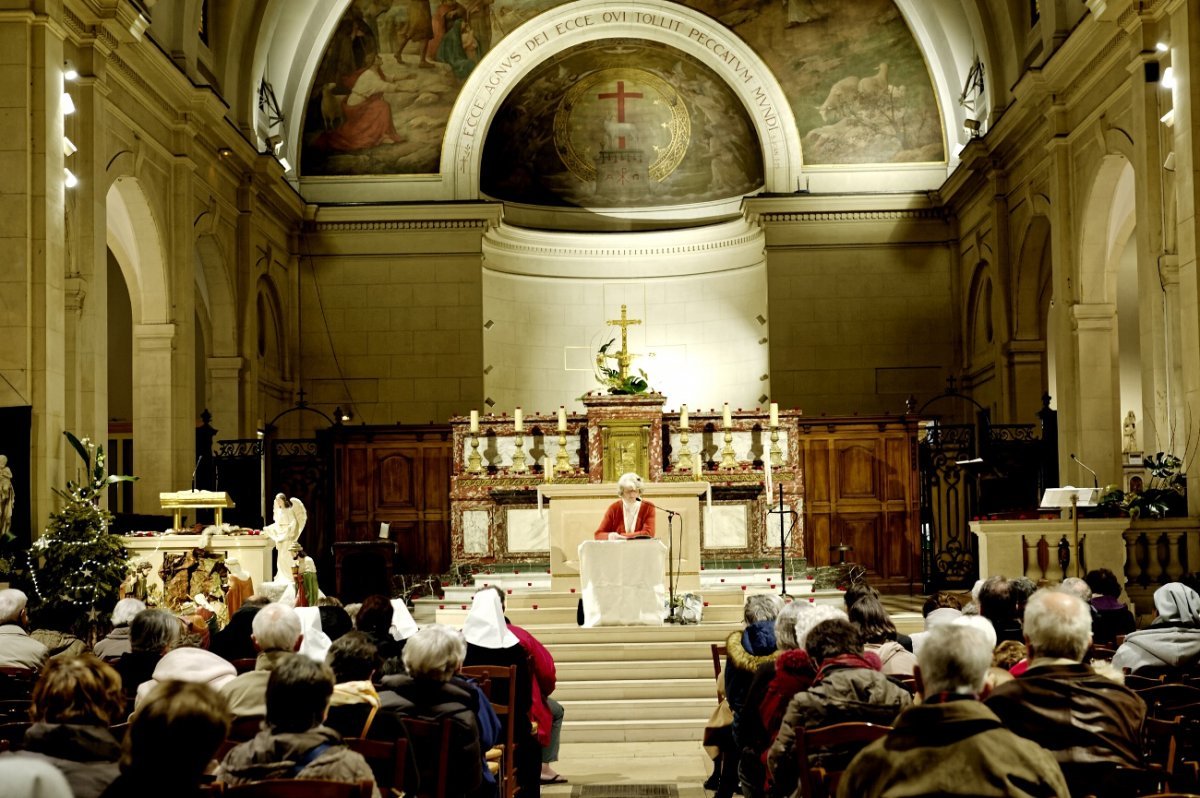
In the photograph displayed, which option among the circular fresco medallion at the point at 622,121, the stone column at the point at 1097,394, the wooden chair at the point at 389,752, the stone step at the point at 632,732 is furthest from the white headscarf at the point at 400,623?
the circular fresco medallion at the point at 622,121

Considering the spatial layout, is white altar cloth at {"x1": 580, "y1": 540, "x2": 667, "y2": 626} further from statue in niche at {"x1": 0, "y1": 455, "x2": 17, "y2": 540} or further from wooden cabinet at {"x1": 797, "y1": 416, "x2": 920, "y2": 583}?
wooden cabinet at {"x1": 797, "y1": 416, "x2": 920, "y2": 583}

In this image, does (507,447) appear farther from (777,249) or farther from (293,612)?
(293,612)

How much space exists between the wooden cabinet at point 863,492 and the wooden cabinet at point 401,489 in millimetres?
5635

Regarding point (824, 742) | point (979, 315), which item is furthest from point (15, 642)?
point (979, 315)

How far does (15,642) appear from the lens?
7992 mm

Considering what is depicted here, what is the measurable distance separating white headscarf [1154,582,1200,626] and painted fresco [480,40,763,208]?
65.7 ft

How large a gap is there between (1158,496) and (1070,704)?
985 cm

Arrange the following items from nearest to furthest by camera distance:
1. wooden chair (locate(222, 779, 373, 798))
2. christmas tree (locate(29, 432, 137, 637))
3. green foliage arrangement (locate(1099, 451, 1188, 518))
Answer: wooden chair (locate(222, 779, 373, 798)), christmas tree (locate(29, 432, 137, 637)), green foliage arrangement (locate(1099, 451, 1188, 518))

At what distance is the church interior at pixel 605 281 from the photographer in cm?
1507

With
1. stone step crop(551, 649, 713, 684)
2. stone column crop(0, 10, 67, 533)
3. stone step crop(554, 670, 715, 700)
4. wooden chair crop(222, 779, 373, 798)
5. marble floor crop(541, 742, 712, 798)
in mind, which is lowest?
marble floor crop(541, 742, 712, 798)

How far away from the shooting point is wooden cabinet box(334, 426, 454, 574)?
72.0 feet

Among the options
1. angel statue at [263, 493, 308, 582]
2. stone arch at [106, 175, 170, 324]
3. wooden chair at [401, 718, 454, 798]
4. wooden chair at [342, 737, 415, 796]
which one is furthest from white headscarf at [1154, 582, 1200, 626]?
stone arch at [106, 175, 170, 324]

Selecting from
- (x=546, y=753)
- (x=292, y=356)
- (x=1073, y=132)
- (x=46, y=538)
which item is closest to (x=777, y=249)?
(x=1073, y=132)

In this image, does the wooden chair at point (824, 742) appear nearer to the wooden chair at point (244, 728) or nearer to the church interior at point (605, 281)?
the wooden chair at point (244, 728)
